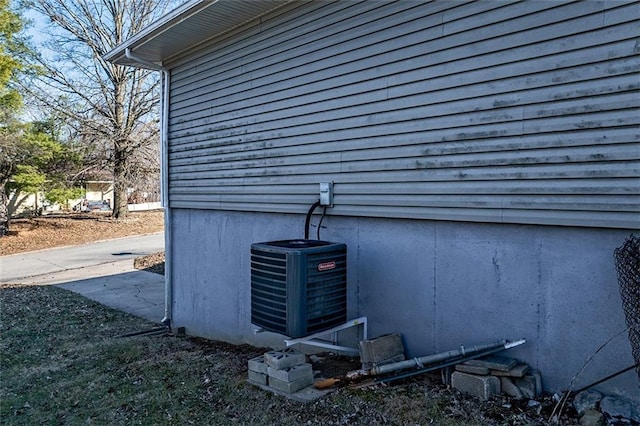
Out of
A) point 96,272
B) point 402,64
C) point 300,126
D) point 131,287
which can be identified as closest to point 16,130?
point 96,272

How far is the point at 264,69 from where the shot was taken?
5031mm

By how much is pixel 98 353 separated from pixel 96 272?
7.13 m

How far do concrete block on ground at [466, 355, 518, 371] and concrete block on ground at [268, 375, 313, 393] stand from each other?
3.84 ft

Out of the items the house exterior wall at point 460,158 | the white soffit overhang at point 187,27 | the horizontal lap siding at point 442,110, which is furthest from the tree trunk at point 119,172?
the house exterior wall at point 460,158

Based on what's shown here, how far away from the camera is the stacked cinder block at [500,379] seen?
118 inches

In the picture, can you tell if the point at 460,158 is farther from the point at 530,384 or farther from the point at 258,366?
the point at 258,366

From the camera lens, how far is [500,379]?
9.98 feet

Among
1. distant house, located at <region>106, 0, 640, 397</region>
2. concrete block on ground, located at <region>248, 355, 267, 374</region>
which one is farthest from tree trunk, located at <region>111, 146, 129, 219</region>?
concrete block on ground, located at <region>248, 355, 267, 374</region>

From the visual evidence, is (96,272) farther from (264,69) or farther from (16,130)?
(264,69)

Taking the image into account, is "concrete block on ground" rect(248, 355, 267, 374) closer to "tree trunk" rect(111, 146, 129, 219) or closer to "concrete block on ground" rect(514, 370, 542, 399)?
"concrete block on ground" rect(514, 370, 542, 399)

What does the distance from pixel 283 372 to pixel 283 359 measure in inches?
4.3

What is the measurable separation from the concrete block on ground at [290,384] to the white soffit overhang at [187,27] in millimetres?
3512

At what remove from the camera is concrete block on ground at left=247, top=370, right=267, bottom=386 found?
12.0ft

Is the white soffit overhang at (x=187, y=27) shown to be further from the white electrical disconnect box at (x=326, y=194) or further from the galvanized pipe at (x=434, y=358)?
the galvanized pipe at (x=434, y=358)
